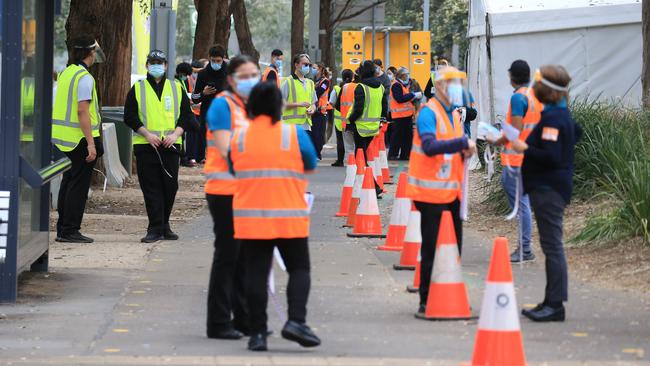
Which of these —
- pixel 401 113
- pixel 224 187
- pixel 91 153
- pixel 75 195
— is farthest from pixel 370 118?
pixel 224 187

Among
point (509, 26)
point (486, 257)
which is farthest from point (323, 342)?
point (509, 26)

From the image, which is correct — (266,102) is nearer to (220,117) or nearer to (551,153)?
(220,117)

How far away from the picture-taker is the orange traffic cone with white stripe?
7145mm

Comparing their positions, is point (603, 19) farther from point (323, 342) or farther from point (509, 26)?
point (323, 342)

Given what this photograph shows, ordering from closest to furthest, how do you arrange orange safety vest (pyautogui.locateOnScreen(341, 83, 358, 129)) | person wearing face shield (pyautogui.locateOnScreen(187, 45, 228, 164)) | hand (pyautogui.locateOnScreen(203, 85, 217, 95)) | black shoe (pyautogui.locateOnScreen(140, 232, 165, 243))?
1. black shoe (pyautogui.locateOnScreen(140, 232, 165, 243))
2. person wearing face shield (pyautogui.locateOnScreen(187, 45, 228, 164))
3. hand (pyautogui.locateOnScreen(203, 85, 217, 95))
4. orange safety vest (pyautogui.locateOnScreen(341, 83, 358, 129))

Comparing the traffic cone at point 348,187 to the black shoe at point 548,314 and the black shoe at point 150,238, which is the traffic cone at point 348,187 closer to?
the black shoe at point 150,238

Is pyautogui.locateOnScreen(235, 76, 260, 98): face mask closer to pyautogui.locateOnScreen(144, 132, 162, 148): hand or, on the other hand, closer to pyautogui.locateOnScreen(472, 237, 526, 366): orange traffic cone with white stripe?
pyautogui.locateOnScreen(472, 237, 526, 366): orange traffic cone with white stripe

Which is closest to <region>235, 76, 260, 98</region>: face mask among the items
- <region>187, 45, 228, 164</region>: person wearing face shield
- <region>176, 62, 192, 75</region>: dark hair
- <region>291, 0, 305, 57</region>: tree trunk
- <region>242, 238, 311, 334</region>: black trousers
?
<region>242, 238, 311, 334</region>: black trousers

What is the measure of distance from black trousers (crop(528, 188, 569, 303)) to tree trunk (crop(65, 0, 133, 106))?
9619mm

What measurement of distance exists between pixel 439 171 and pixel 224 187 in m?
1.62

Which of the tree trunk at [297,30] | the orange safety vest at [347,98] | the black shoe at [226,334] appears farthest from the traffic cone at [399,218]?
the tree trunk at [297,30]

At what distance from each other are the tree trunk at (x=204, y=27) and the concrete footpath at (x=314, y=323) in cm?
1779

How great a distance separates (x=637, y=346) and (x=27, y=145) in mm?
5138

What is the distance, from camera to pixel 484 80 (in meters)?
24.1
